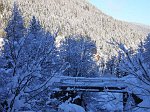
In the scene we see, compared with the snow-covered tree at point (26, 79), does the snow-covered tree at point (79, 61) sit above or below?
above

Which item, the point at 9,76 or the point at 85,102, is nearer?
the point at 9,76

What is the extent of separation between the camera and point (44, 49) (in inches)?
293

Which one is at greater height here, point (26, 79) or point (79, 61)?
point (79, 61)

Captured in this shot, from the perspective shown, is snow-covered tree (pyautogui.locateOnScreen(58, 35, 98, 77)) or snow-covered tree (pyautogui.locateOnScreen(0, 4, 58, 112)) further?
snow-covered tree (pyautogui.locateOnScreen(58, 35, 98, 77))

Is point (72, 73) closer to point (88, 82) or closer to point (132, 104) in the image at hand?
point (88, 82)

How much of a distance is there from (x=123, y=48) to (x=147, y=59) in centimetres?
75

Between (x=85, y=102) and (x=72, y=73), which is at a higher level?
(x=72, y=73)

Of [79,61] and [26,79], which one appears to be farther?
[79,61]

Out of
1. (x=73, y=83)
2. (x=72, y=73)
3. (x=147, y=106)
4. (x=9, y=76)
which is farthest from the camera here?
(x=72, y=73)

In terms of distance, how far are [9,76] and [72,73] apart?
4519 cm

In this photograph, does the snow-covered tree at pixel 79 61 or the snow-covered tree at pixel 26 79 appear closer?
the snow-covered tree at pixel 26 79

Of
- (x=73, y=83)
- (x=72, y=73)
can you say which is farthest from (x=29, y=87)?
(x=72, y=73)

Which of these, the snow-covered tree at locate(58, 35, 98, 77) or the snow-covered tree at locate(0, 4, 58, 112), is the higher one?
the snow-covered tree at locate(58, 35, 98, 77)

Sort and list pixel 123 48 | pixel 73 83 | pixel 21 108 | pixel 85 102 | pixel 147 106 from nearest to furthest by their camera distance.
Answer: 1. pixel 123 48
2. pixel 147 106
3. pixel 21 108
4. pixel 73 83
5. pixel 85 102
